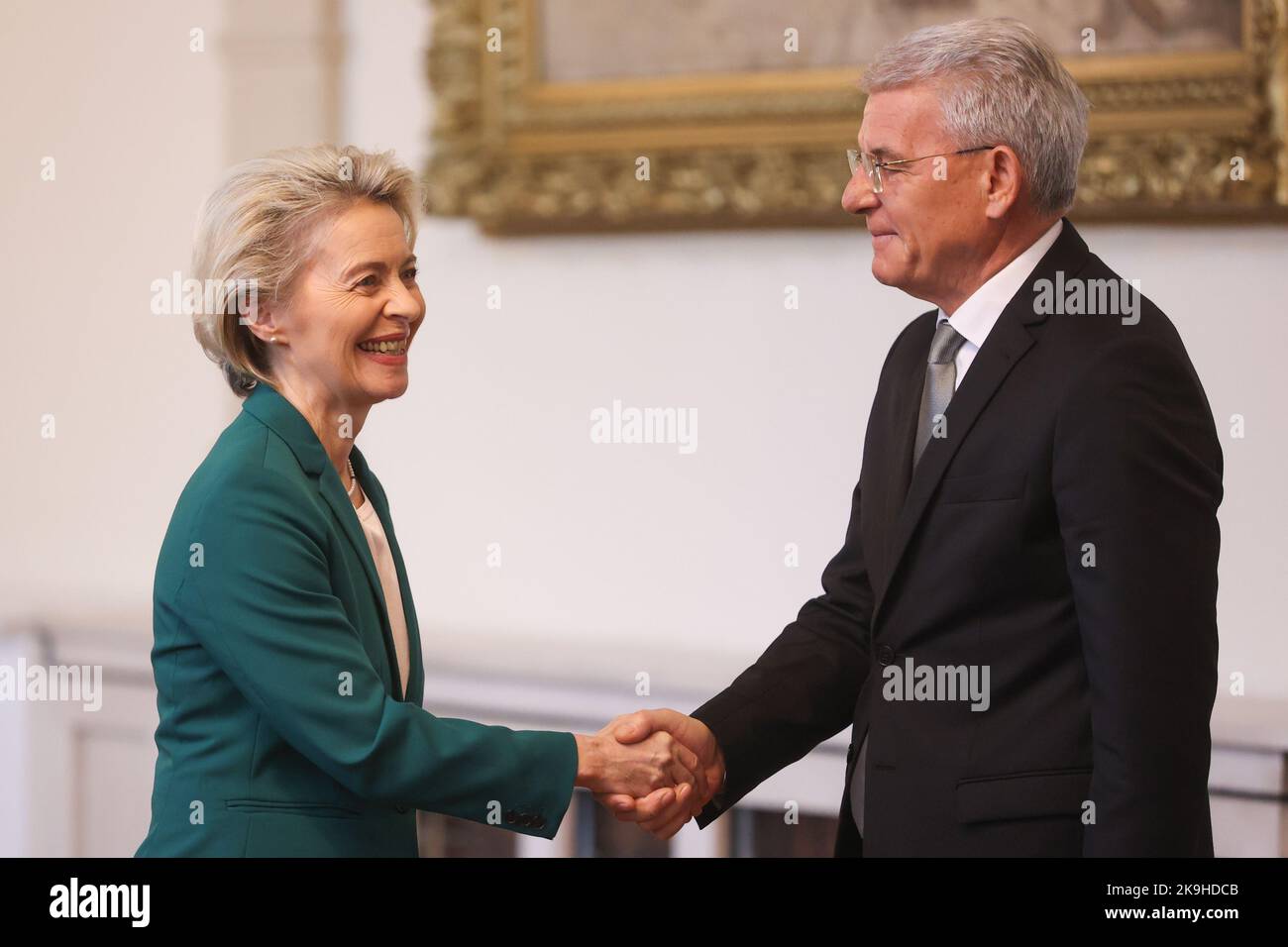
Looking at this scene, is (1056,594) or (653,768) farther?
(653,768)

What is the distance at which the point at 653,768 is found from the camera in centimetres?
246

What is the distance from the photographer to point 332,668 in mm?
1958

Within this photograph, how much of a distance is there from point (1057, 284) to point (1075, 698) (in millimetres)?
574

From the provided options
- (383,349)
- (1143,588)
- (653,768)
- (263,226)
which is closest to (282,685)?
(383,349)

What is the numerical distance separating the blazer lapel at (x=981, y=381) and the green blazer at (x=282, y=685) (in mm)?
663

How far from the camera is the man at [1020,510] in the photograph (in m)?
1.88

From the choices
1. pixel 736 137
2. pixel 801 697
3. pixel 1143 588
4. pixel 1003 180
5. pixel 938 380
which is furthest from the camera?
pixel 736 137

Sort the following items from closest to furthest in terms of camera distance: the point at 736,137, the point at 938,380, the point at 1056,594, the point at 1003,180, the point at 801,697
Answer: the point at 1056,594 < the point at 1003,180 < the point at 938,380 < the point at 801,697 < the point at 736,137

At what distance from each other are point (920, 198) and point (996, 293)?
0.57 feet

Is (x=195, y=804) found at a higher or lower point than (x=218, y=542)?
lower

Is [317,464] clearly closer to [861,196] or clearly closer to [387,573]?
[387,573]
